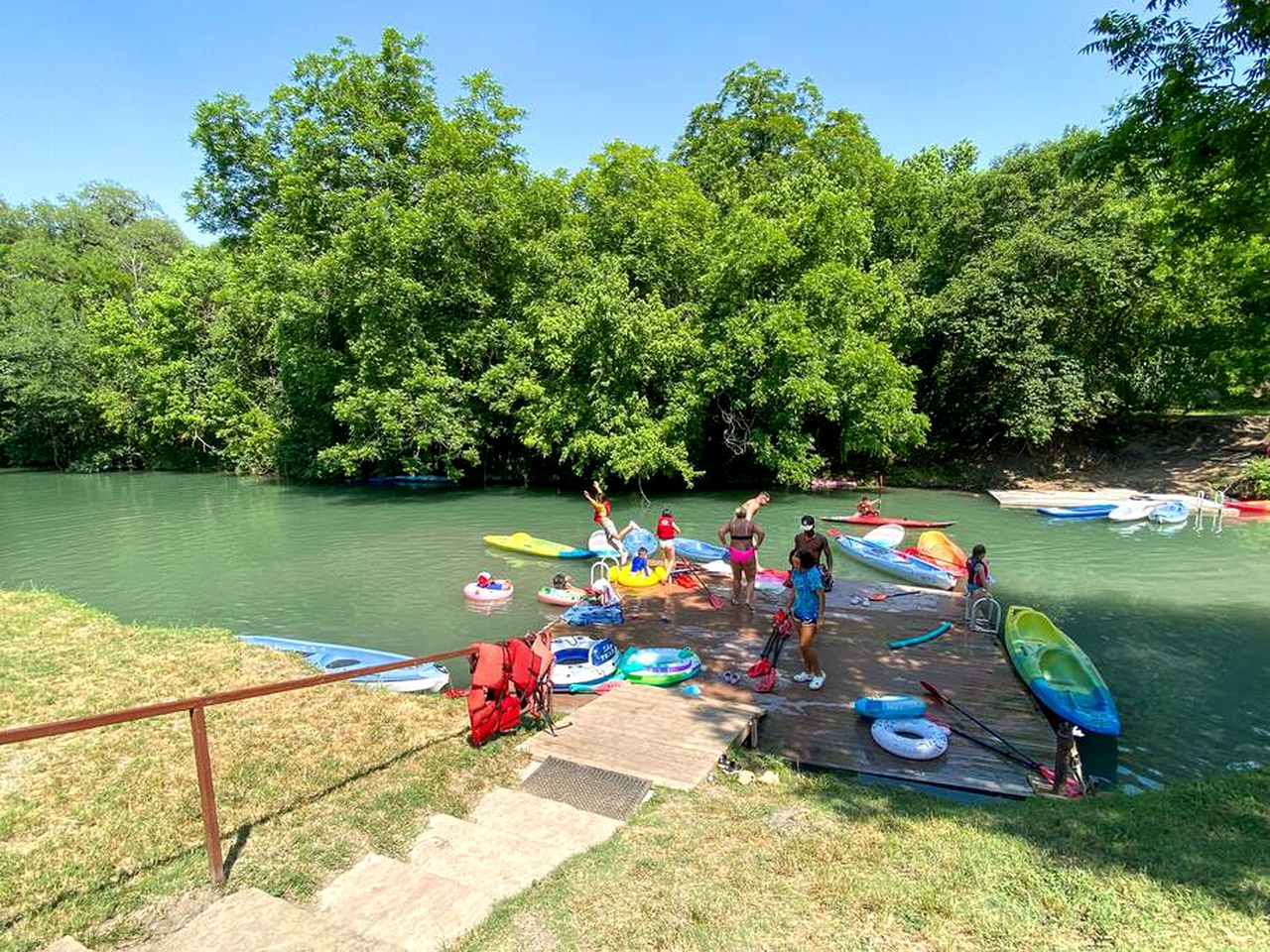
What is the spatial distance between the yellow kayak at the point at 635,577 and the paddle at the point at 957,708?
18.7 feet

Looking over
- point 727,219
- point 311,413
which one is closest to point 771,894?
point 727,219

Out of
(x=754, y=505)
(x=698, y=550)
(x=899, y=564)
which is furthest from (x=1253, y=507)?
(x=754, y=505)

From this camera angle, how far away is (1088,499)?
2420 centimetres

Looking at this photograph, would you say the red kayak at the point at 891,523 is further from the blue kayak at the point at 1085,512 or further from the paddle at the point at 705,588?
the paddle at the point at 705,588

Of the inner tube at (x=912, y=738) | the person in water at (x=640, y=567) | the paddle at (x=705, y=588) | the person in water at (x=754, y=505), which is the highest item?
the person in water at (x=754, y=505)

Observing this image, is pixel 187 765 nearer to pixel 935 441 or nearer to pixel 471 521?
pixel 471 521

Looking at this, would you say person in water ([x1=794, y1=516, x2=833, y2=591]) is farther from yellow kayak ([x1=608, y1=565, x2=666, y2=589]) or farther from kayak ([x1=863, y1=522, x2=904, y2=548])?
kayak ([x1=863, y1=522, x2=904, y2=548])

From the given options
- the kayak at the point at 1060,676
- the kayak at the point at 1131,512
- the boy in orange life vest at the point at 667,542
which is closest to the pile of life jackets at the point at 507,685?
the kayak at the point at 1060,676

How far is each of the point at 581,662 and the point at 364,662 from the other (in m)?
3.38

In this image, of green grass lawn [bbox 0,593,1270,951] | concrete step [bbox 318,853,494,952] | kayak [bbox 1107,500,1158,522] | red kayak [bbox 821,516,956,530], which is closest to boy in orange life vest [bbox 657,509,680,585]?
green grass lawn [bbox 0,593,1270,951]

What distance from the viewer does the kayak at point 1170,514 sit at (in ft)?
71.6

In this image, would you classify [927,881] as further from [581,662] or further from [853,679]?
[581,662]

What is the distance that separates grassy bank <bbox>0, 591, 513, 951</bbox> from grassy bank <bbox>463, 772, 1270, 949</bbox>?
1610 mm

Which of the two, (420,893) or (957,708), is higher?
(420,893)
